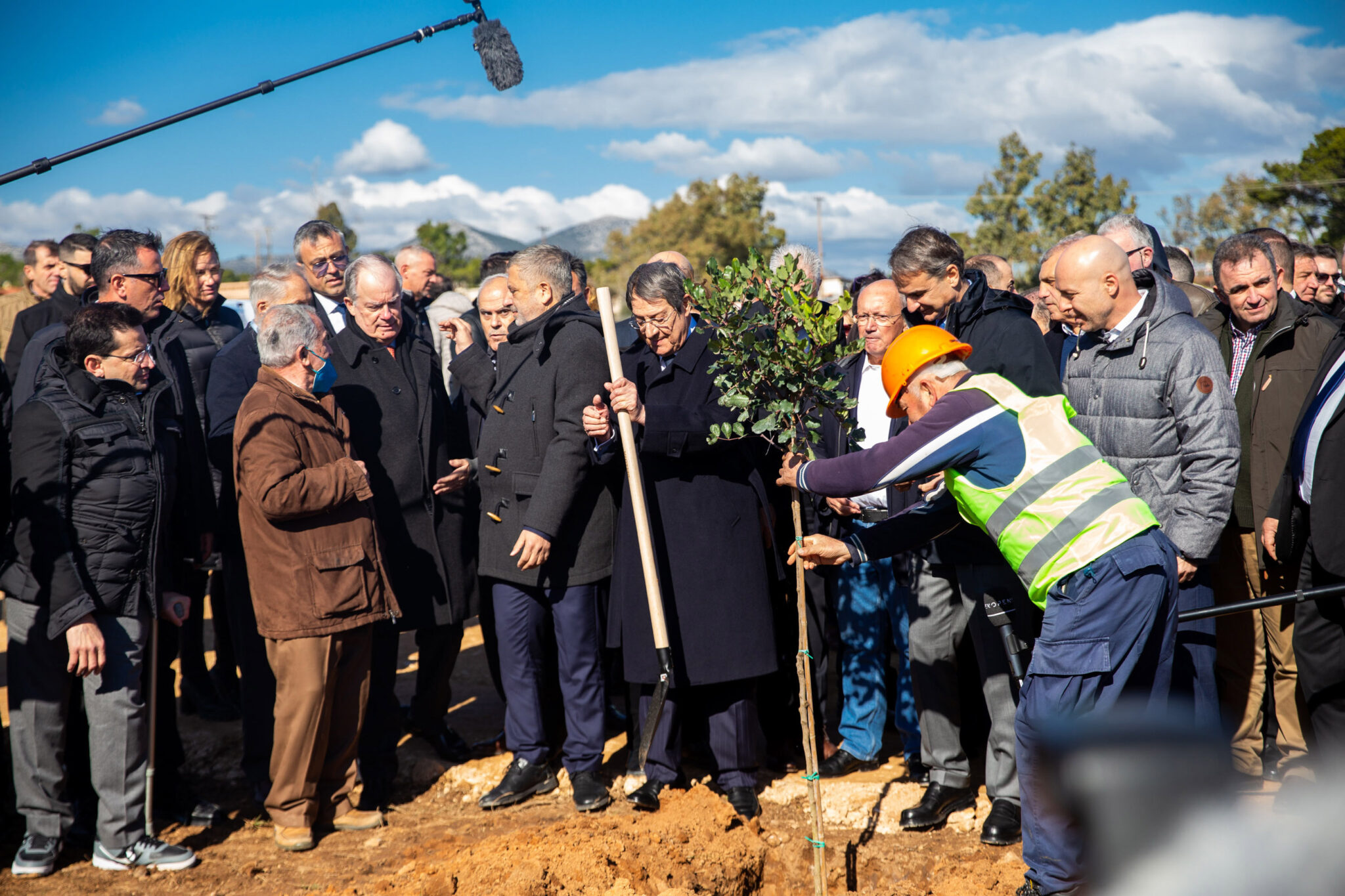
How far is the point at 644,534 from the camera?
4336 millimetres

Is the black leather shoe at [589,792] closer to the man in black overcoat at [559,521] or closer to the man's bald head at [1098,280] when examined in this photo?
the man in black overcoat at [559,521]

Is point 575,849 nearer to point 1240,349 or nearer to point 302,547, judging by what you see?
point 302,547

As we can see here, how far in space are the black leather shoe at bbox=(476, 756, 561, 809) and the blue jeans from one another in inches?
60.8

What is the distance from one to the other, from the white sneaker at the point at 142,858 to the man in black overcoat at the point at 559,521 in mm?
1335

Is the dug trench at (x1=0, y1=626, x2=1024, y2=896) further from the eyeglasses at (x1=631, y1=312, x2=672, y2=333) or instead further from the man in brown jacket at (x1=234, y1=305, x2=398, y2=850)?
the eyeglasses at (x1=631, y1=312, x2=672, y2=333)

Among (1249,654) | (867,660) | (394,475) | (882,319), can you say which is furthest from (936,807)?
(394,475)

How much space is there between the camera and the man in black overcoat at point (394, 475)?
5.16 m

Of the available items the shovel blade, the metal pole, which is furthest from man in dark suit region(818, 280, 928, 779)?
the metal pole

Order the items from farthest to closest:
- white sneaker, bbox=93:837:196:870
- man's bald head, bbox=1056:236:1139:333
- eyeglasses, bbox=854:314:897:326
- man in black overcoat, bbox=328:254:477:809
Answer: man in black overcoat, bbox=328:254:477:809 → eyeglasses, bbox=854:314:897:326 → white sneaker, bbox=93:837:196:870 → man's bald head, bbox=1056:236:1139:333

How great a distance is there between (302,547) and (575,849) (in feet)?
5.68

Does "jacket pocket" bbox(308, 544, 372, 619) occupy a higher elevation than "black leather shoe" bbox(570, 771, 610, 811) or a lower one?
higher

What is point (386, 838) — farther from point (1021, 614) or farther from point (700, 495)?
point (1021, 614)

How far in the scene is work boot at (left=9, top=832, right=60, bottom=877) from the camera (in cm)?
433

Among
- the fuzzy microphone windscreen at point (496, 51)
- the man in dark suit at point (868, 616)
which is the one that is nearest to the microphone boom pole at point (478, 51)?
the fuzzy microphone windscreen at point (496, 51)
